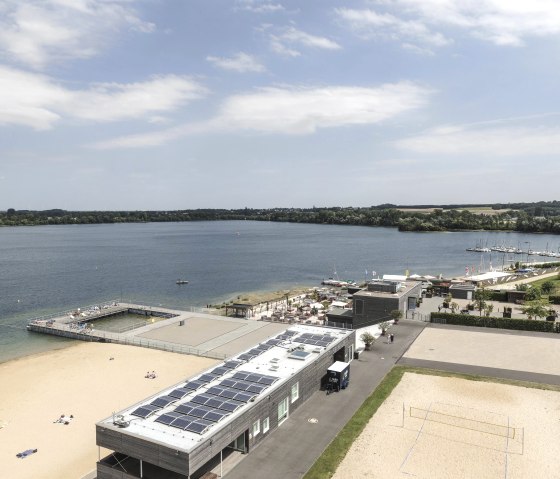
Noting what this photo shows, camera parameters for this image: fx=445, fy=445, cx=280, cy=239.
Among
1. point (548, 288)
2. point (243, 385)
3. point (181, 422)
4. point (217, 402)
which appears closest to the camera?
point (181, 422)

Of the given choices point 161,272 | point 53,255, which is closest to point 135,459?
point 161,272

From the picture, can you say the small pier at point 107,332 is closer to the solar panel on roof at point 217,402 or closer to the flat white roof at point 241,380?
the flat white roof at point 241,380

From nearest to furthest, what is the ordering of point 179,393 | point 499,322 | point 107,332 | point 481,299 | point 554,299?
point 179,393
point 499,322
point 107,332
point 481,299
point 554,299

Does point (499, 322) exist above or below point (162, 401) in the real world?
below

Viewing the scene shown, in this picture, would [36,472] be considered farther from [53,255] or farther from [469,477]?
[53,255]

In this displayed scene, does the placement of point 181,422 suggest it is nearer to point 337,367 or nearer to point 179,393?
point 179,393

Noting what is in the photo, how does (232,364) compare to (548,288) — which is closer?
(232,364)

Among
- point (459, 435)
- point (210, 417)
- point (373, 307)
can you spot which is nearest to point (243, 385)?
point (210, 417)

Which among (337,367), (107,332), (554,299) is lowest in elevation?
(107,332)
